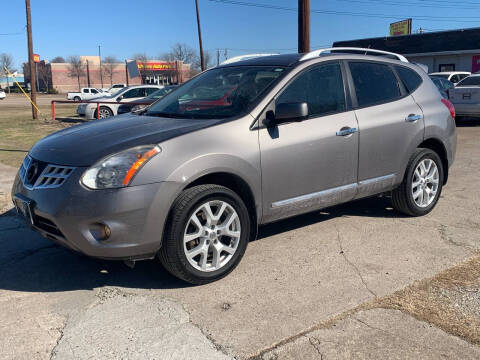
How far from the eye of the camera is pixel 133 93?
20.8m

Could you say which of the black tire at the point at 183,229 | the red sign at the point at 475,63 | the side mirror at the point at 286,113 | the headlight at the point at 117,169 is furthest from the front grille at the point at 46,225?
the red sign at the point at 475,63

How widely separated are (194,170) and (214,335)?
120 cm

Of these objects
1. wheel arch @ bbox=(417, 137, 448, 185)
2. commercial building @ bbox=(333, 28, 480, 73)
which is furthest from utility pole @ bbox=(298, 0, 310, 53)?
commercial building @ bbox=(333, 28, 480, 73)

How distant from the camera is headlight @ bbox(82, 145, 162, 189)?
3.38 meters

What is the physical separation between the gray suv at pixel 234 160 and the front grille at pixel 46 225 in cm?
1

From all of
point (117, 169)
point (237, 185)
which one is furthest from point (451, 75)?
point (117, 169)

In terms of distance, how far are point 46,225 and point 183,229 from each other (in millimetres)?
1018

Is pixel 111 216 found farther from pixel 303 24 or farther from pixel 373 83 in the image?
pixel 303 24

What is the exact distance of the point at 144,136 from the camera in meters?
3.69

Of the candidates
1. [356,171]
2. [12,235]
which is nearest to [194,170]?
[356,171]

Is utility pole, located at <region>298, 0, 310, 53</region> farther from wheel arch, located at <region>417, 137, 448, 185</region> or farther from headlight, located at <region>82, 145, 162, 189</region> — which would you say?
headlight, located at <region>82, 145, 162, 189</region>

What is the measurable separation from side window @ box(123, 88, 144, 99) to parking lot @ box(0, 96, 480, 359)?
16.2 meters

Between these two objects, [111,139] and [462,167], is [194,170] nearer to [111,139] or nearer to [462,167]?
[111,139]

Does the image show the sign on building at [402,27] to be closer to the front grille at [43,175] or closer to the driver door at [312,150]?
the driver door at [312,150]
